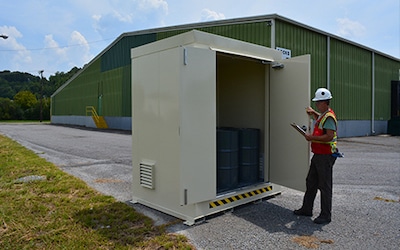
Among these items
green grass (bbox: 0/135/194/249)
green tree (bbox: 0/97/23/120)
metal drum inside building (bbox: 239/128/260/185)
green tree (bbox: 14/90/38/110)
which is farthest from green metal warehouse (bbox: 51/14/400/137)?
green tree (bbox: 14/90/38/110)

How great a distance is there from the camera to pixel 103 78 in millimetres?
29750

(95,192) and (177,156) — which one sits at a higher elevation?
(177,156)

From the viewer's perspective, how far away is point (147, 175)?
16.8 feet

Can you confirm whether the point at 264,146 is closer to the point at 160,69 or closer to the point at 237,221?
the point at 237,221

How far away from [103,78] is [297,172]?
27143mm

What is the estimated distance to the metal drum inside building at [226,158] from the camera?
527cm

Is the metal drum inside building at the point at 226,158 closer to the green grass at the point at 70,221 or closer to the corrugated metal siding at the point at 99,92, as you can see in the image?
the green grass at the point at 70,221

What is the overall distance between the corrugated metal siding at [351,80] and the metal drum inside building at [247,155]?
53.0 feet

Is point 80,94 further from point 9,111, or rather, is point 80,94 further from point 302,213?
point 302,213

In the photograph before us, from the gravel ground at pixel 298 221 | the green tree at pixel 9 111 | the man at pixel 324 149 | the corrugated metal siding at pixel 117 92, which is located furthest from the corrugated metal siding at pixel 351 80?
the green tree at pixel 9 111

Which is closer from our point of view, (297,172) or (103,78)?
(297,172)

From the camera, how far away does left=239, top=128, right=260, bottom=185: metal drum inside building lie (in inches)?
221

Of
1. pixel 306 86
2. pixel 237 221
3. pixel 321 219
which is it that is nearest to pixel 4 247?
pixel 237 221

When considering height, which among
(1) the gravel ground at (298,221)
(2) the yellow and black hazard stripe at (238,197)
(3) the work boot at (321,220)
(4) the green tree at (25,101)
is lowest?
(1) the gravel ground at (298,221)
